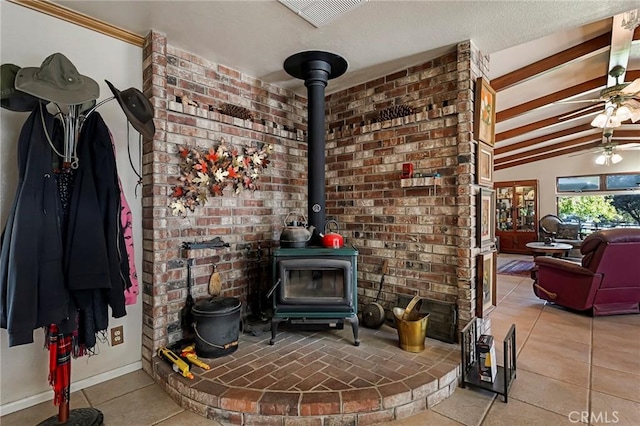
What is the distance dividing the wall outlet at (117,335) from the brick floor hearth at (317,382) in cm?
34

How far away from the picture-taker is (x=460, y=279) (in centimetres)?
246

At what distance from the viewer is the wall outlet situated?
2201 mm

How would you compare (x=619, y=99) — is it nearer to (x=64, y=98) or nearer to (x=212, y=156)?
(x=212, y=156)

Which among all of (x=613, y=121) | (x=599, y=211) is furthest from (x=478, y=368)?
(x=599, y=211)

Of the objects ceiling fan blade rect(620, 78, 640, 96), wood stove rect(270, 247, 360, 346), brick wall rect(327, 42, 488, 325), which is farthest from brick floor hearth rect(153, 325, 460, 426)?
ceiling fan blade rect(620, 78, 640, 96)

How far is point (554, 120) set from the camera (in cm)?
598

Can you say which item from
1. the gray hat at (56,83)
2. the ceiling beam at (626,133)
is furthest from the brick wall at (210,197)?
the ceiling beam at (626,133)

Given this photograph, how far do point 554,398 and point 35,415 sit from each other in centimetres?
318

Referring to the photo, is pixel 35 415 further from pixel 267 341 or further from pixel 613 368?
pixel 613 368

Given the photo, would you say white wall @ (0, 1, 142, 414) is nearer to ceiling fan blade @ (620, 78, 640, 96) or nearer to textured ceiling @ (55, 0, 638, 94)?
textured ceiling @ (55, 0, 638, 94)

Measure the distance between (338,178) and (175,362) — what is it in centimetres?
221

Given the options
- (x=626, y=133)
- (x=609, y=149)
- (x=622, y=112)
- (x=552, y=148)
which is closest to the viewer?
(x=622, y=112)

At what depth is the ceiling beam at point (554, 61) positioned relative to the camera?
305cm

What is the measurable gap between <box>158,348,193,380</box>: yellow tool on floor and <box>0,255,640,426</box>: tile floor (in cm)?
18
